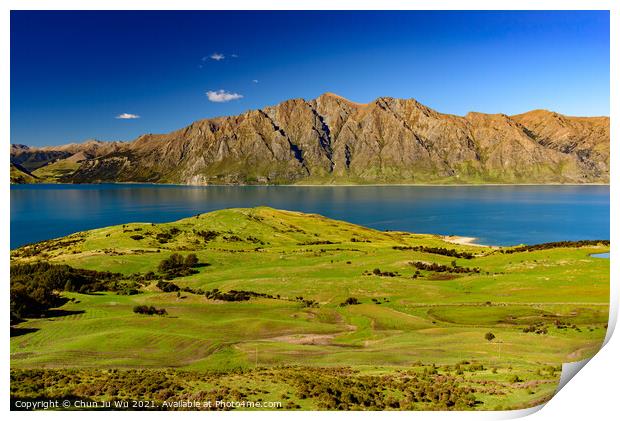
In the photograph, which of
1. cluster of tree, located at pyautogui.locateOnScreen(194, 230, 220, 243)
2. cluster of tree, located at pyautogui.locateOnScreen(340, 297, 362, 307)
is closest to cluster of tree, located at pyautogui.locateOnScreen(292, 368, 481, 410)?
cluster of tree, located at pyautogui.locateOnScreen(340, 297, 362, 307)

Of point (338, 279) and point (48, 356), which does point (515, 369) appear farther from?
point (48, 356)

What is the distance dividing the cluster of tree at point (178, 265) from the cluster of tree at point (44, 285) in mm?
6258

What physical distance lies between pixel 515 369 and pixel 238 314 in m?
20.7

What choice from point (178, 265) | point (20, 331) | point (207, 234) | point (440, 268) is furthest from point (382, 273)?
Answer: point (207, 234)

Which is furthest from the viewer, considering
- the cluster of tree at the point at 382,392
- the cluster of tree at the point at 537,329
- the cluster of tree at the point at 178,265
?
the cluster of tree at the point at 178,265

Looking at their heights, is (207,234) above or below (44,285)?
below

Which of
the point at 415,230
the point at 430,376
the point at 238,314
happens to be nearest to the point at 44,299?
the point at 238,314

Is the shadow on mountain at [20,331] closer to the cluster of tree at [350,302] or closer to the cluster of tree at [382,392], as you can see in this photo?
the cluster of tree at [382,392]

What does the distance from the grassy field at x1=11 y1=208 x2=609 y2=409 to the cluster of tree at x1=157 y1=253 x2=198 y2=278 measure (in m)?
1.39

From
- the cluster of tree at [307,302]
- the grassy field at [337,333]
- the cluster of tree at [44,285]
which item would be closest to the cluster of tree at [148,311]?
the grassy field at [337,333]

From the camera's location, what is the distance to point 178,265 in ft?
175

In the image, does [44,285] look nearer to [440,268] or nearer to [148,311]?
[148,311]

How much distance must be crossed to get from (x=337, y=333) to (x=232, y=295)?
12.1 m

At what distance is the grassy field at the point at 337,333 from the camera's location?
24.1m
